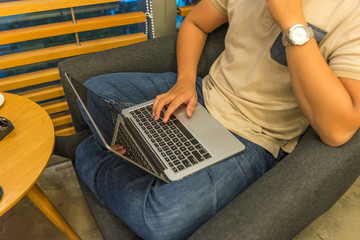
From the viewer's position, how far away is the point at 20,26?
128 cm

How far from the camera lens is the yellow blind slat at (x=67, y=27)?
3.99ft

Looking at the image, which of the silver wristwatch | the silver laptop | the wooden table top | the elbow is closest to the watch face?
the silver wristwatch

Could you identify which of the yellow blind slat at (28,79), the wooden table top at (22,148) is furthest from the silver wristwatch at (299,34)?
the yellow blind slat at (28,79)

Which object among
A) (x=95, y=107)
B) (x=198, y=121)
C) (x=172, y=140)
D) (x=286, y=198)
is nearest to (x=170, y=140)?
(x=172, y=140)

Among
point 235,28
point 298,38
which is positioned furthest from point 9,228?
point 298,38

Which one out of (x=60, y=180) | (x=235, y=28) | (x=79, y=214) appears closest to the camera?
(x=235, y=28)

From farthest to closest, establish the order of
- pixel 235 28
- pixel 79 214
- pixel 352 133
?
1. pixel 79 214
2. pixel 235 28
3. pixel 352 133

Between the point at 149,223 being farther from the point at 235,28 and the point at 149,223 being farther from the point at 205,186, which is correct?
the point at 235,28

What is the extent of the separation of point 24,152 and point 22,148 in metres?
0.02

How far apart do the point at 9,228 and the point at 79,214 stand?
12.2 inches

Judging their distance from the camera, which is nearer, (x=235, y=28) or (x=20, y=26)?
(x=235, y=28)

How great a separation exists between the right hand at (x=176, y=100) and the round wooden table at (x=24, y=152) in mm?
363

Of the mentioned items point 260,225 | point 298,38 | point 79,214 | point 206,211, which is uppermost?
point 298,38

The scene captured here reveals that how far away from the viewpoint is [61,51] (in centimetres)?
134
